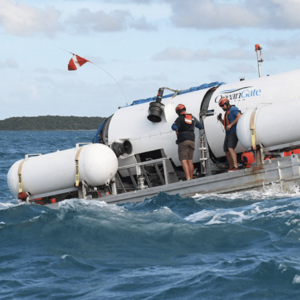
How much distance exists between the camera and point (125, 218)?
36.0 feet

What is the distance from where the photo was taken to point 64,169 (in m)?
13.6

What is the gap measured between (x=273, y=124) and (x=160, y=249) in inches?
168

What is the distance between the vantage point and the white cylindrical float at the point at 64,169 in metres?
13.3

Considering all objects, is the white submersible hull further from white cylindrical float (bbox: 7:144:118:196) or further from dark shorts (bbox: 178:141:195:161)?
dark shorts (bbox: 178:141:195:161)

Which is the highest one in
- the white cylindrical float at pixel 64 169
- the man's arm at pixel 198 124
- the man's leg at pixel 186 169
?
the man's arm at pixel 198 124

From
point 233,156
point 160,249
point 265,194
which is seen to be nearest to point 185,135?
point 233,156

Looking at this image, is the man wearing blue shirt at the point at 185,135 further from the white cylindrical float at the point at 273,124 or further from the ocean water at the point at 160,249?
the white cylindrical float at the point at 273,124

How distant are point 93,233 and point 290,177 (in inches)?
166

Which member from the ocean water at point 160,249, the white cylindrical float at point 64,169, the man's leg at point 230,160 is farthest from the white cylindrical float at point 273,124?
the white cylindrical float at point 64,169

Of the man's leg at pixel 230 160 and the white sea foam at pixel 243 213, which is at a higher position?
the man's leg at pixel 230 160

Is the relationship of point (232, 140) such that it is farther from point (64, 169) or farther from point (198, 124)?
point (64, 169)

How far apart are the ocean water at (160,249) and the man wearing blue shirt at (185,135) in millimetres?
966

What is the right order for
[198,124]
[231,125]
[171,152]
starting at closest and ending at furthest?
[231,125] < [198,124] < [171,152]

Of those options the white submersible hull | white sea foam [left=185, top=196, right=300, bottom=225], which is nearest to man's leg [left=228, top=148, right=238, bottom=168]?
the white submersible hull
